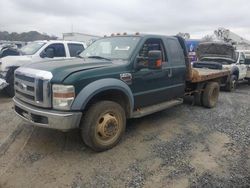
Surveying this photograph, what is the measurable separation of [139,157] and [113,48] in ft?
7.44

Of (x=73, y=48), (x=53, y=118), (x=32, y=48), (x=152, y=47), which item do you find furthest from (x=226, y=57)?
(x=53, y=118)

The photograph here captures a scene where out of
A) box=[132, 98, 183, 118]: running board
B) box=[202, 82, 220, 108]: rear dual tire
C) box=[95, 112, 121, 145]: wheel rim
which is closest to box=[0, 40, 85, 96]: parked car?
box=[132, 98, 183, 118]: running board

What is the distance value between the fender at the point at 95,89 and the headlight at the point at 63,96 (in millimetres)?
86

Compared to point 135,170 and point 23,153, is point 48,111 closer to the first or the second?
point 23,153

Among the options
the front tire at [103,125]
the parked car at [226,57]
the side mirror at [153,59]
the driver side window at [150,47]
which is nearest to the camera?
the front tire at [103,125]

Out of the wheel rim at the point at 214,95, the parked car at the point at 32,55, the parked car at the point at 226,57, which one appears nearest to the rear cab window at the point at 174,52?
the wheel rim at the point at 214,95

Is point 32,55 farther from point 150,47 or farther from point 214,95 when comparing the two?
point 214,95

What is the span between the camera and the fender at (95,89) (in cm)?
417

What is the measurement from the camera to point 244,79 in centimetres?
1328

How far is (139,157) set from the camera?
14.9ft

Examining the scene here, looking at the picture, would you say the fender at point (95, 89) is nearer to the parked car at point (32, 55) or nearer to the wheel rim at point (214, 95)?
the parked car at point (32, 55)

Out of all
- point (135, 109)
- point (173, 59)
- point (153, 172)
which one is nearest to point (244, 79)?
point (173, 59)

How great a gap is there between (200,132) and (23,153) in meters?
3.46

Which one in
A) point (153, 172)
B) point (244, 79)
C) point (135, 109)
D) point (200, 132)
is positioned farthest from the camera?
point (244, 79)
